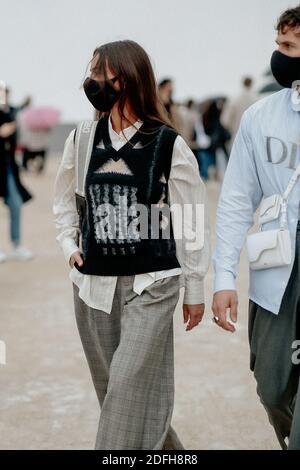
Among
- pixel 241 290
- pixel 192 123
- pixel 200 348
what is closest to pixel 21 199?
pixel 241 290

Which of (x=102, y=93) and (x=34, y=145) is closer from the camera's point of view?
(x=102, y=93)

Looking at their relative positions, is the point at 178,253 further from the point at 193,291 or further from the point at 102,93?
the point at 102,93

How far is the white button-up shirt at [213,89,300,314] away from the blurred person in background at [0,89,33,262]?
5884mm

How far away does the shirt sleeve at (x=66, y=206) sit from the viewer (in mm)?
3637

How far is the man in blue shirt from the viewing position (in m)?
3.37

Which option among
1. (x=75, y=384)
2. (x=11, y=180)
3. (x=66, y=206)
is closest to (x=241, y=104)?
(x=11, y=180)

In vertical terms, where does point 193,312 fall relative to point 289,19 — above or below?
below

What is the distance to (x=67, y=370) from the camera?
5691 millimetres

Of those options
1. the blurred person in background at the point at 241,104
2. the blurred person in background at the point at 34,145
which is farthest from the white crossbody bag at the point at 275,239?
the blurred person in background at the point at 34,145

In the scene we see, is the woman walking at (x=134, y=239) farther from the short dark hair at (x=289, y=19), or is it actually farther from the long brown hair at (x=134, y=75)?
the short dark hair at (x=289, y=19)

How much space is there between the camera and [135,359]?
329 centimetres

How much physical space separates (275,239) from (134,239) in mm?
500

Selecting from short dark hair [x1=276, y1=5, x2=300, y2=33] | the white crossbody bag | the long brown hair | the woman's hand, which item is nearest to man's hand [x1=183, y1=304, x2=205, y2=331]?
the white crossbody bag

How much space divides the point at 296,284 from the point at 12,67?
72.6 ft
